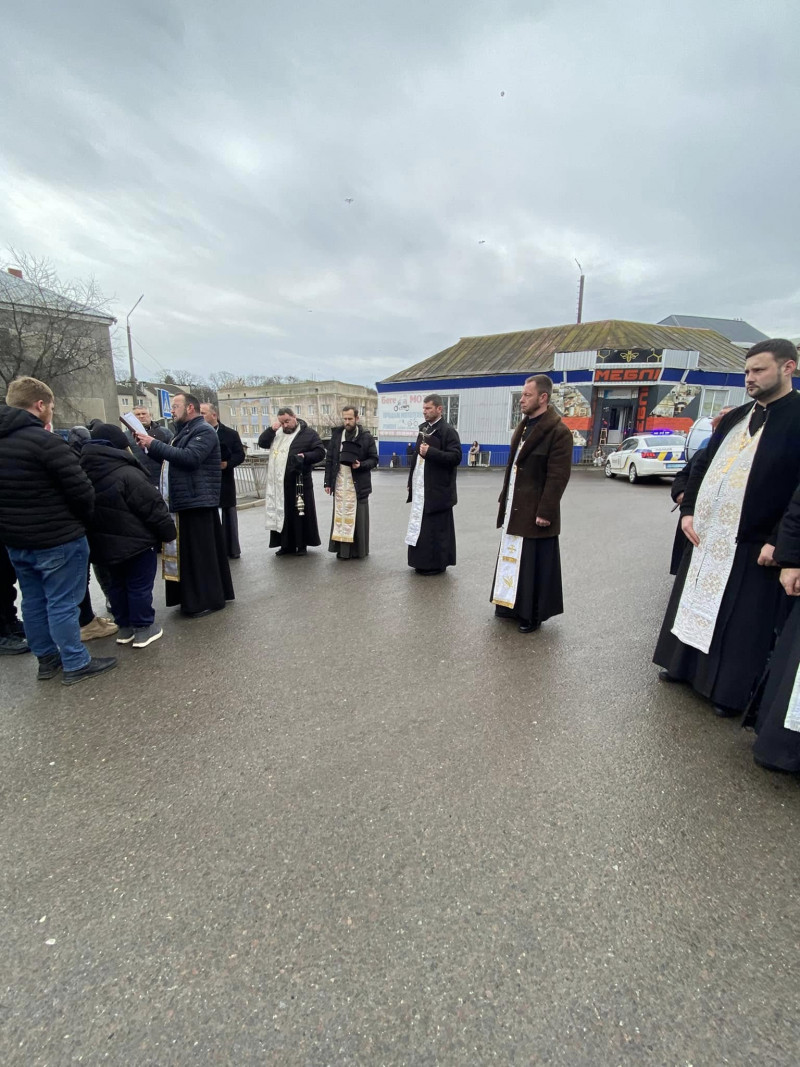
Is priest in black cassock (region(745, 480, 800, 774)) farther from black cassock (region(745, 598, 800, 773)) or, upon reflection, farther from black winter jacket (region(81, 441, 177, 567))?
black winter jacket (region(81, 441, 177, 567))

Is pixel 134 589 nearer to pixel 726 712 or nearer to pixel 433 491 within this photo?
pixel 433 491

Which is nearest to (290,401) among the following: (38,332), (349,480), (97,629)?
(38,332)

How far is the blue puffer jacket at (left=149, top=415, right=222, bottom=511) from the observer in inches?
163

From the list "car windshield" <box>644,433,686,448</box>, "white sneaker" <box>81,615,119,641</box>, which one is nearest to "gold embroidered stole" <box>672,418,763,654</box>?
"white sneaker" <box>81,615,119,641</box>

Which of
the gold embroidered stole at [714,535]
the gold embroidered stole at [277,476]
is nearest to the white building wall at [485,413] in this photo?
the gold embroidered stole at [277,476]

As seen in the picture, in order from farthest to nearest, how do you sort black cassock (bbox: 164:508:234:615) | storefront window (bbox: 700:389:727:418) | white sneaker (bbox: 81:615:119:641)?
1. storefront window (bbox: 700:389:727:418)
2. black cassock (bbox: 164:508:234:615)
3. white sneaker (bbox: 81:615:119:641)

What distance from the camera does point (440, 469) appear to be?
5.52 m

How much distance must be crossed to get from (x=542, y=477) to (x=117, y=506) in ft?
10.8

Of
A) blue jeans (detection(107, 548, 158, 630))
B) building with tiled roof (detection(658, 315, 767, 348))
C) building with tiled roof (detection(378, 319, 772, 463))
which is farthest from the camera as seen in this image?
building with tiled roof (detection(658, 315, 767, 348))

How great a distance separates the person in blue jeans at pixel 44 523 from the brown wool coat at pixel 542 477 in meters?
3.17

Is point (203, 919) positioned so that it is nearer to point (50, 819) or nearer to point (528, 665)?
point (50, 819)

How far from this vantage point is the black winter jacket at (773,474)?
102 inches

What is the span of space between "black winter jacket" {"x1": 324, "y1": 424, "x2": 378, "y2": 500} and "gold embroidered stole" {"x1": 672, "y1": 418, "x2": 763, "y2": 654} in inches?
156

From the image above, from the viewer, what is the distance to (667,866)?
191 centimetres
